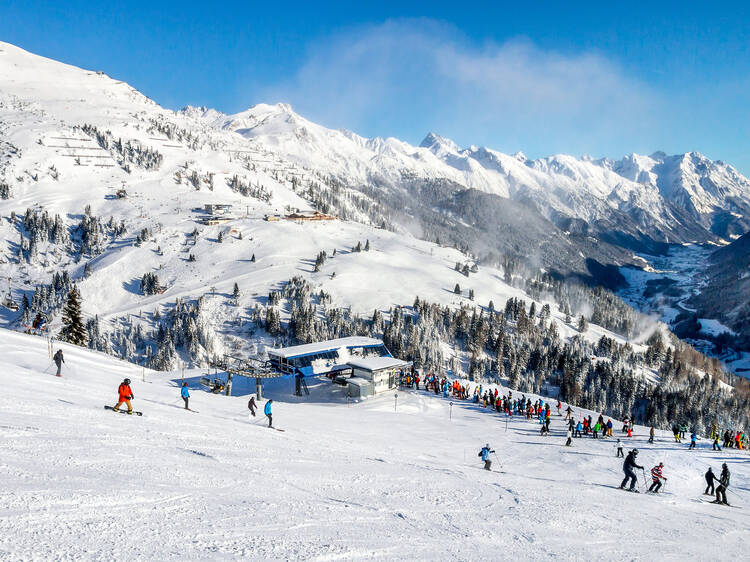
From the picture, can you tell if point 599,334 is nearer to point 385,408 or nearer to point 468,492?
point 385,408

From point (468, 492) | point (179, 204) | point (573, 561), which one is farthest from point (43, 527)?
point (179, 204)

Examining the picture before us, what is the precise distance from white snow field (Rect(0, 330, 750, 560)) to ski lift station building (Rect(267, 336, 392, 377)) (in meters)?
22.7

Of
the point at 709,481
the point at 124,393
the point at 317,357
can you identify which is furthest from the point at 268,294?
the point at 709,481

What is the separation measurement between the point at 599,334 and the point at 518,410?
120m

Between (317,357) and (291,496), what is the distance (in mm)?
41243

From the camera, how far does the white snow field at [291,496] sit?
29.3ft

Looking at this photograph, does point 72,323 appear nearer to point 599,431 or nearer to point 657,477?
point 599,431

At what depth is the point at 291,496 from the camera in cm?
1265

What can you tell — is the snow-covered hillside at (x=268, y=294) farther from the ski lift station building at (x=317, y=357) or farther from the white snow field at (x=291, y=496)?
the white snow field at (x=291, y=496)

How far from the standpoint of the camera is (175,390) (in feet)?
113

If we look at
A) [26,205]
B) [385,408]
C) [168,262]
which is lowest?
[385,408]

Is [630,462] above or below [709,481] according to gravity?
above

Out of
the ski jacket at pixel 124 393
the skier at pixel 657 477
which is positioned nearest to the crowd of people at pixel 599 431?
the skier at pixel 657 477

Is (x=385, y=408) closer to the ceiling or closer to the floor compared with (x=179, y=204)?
closer to the floor
